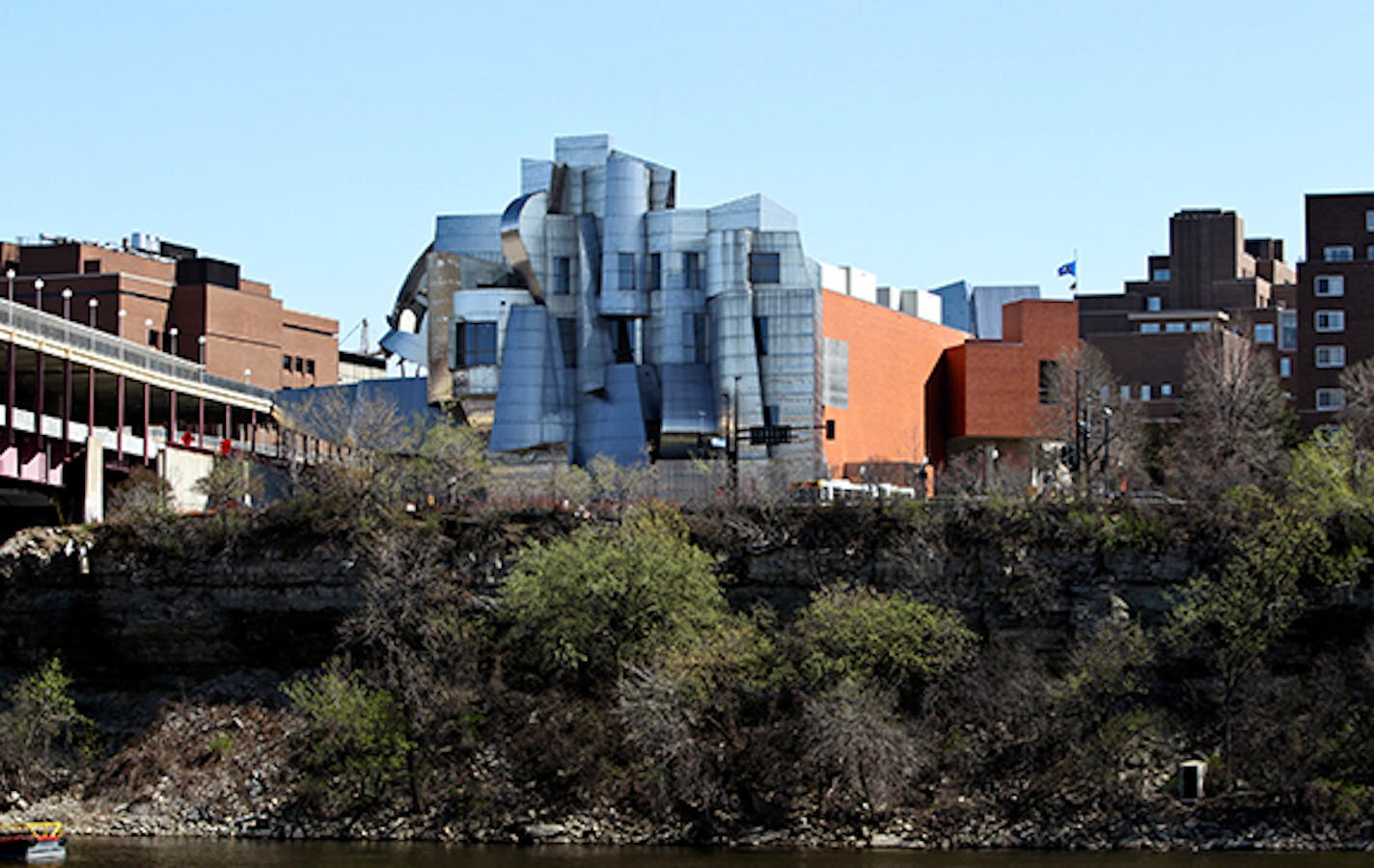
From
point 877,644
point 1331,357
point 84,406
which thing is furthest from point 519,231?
point 1331,357

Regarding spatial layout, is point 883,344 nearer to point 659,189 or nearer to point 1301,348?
point 659,189

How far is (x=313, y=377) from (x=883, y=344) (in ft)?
211

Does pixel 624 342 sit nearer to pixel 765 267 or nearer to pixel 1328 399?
pixel 765 267

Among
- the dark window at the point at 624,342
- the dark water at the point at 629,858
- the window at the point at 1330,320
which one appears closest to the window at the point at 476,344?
the dark window at the point at 624,342

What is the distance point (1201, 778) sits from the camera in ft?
248

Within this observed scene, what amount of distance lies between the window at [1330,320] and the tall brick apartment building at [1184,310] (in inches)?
877

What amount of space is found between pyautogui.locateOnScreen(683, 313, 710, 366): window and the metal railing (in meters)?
31.1

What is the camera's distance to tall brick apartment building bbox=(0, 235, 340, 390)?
16112 cm

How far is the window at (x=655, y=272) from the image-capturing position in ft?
422

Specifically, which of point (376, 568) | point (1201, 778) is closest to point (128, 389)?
point (376, 568)

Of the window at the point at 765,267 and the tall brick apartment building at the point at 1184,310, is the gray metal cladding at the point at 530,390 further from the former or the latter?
the tall brick apartment building at the point at 1184,310

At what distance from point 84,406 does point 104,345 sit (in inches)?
642

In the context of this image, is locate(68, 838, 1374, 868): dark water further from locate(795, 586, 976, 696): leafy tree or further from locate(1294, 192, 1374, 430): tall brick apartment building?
locate(1294, 192, 1374, 430): tall brick apartment building

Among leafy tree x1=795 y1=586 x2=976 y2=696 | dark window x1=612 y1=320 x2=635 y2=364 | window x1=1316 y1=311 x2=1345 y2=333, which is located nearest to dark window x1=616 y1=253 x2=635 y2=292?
dark window x1=612 y1=320 x2=635 y2=364
